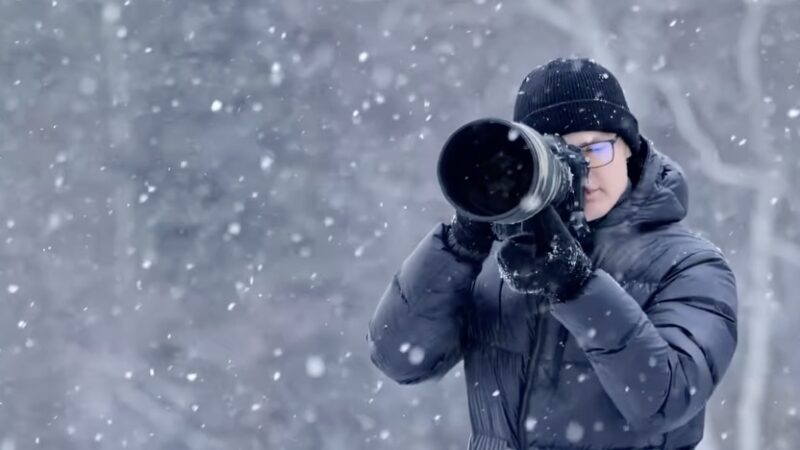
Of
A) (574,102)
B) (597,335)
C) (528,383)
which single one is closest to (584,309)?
(597,335)

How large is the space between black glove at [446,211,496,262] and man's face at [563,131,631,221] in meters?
0.15

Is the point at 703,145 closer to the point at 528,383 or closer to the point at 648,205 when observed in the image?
the point at 648,205

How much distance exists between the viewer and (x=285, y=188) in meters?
3.90

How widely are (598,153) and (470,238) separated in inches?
8.4

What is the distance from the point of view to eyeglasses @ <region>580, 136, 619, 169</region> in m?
1.24

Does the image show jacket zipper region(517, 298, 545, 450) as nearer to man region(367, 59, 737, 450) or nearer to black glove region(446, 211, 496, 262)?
man region(367, 59, 737, 450)

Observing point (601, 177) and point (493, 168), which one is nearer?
point (493, 168)

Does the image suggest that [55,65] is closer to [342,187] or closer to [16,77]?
[16,77]

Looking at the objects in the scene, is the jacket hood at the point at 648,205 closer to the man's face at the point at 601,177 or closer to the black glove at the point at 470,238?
the man's face at the point at 601,177

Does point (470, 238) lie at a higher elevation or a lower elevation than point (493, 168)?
lower

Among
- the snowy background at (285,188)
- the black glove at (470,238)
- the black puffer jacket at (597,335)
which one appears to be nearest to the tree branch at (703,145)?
the snowy background at (285,188)

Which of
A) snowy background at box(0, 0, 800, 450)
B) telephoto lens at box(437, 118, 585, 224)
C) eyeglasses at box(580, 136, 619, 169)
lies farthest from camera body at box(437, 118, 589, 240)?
snowy background at box(0, 0, 800, 450)

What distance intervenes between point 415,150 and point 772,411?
1788mm

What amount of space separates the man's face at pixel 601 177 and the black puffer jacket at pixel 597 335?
2cm
